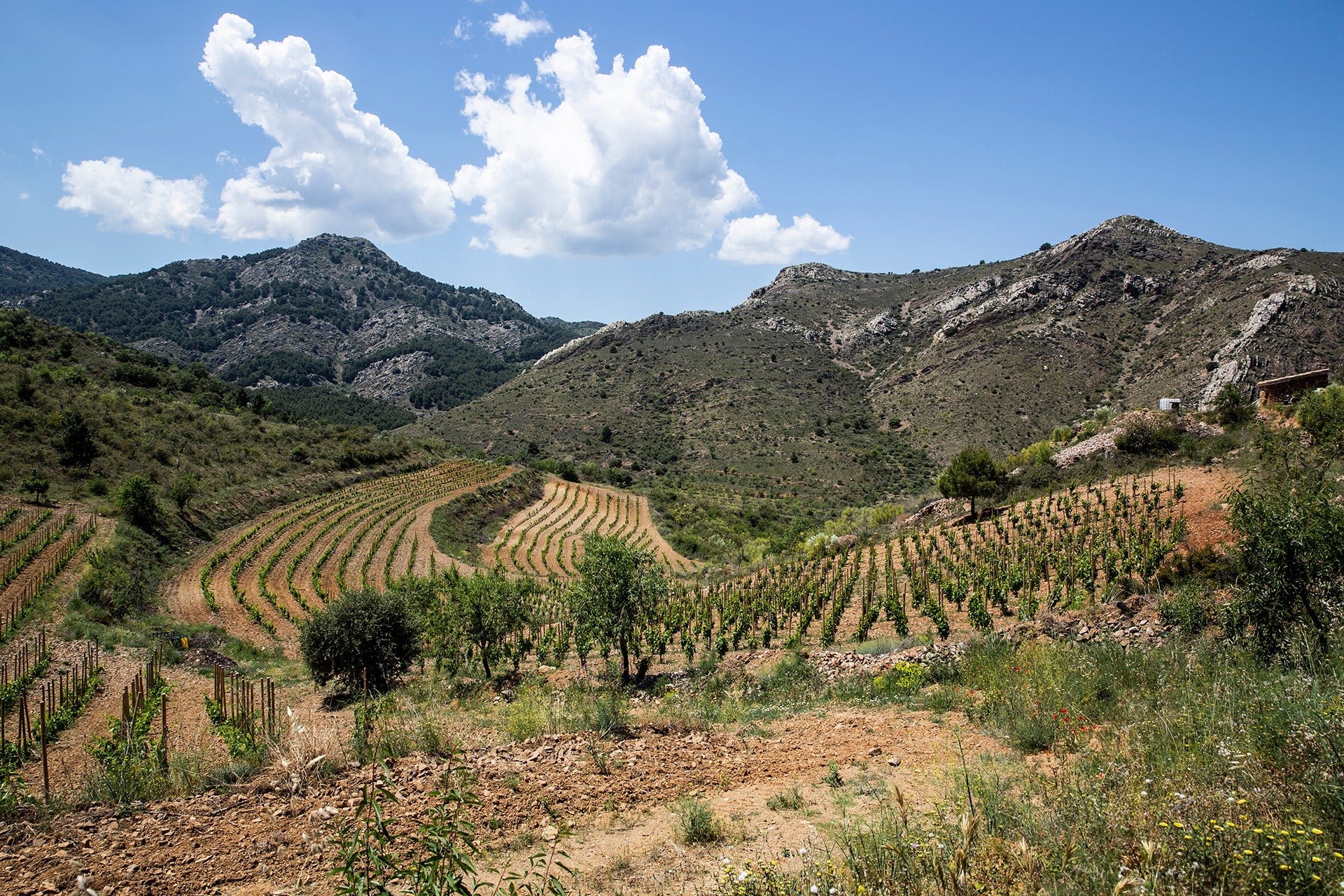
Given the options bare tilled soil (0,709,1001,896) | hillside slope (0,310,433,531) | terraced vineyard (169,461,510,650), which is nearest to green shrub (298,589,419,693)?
terraced vineyard (169,461,510,650)

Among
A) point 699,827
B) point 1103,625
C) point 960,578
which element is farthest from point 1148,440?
point 699,827

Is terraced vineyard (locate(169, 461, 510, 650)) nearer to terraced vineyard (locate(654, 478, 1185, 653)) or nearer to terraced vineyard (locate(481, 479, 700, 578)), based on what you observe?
terraced vineyard (locate(481, 479, 700, 578))

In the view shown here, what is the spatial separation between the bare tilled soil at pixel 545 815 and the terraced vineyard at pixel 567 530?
992 inches

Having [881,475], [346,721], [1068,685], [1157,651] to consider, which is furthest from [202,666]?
[881,475]

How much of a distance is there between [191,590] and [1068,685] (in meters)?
30.9

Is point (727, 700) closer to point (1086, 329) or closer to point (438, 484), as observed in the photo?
point (438, 484)

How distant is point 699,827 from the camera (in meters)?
5.21

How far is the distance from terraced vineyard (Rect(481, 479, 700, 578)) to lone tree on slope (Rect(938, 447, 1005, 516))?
630 inches

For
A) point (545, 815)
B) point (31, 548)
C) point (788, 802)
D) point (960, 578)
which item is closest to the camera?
Result: point (545, 815)

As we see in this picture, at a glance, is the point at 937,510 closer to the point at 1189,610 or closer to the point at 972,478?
the point at 972,478

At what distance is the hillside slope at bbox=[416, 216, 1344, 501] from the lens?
195 ft

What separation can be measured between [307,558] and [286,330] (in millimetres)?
168444

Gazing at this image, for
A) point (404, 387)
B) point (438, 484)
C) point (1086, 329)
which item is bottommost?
point (438, 484)

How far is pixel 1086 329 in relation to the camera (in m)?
72.6
